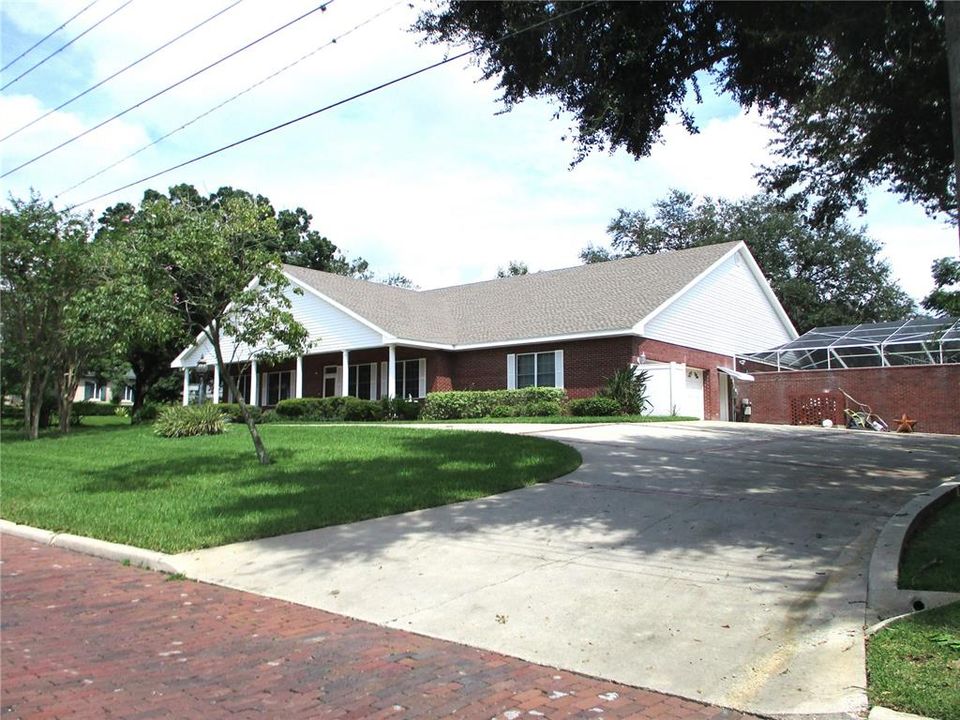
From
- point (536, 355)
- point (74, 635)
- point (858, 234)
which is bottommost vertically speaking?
point (74, 635)

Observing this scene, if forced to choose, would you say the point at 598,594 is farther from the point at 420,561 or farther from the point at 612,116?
the point at 612,116

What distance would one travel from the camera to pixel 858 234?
45.2m

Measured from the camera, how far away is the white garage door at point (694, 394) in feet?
84.1

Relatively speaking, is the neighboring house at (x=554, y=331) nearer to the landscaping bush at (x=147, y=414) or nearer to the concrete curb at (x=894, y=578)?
the landscaping bush at (x=147, y=414)

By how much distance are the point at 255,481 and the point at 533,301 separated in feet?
63.2


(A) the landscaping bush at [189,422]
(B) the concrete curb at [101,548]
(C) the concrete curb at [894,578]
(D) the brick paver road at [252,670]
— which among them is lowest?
(D) the brick paver road at [252,670]

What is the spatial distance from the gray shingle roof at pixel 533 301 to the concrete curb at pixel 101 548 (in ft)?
58.3

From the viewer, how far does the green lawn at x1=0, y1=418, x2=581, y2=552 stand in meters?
8.95

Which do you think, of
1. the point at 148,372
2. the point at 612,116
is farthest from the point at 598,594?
the point at 148,372

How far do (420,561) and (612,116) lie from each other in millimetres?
6159

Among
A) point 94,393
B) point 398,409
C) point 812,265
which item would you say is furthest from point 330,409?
point 94,393

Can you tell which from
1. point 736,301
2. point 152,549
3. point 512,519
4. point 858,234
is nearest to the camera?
point 152,549

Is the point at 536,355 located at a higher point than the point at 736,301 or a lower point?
lower

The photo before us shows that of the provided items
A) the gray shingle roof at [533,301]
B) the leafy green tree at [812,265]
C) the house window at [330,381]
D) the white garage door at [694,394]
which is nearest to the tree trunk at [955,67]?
the gray shingle roof at [533,301]
